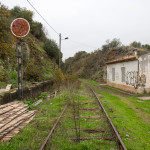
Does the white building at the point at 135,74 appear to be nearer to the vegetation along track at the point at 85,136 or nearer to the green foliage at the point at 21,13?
the vegetation along track at the point at 85,136

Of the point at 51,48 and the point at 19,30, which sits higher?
the point at 51,48

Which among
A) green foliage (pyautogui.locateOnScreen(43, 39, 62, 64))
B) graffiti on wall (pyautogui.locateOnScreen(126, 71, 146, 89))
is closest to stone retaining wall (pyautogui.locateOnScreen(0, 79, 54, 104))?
graffiti on wall (pyautogui.locateOnScreen(126, 71, 146, 89))

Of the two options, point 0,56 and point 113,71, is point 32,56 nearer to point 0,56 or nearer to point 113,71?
point 0,56

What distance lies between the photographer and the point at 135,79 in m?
14.3

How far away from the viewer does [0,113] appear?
5516 millimetres

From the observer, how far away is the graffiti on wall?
44.4 feet

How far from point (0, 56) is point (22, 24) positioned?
4263 millimetres

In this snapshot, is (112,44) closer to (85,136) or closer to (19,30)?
(19,30)

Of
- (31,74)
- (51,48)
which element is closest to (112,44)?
(51,48)

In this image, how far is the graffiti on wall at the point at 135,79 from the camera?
13.5 metres

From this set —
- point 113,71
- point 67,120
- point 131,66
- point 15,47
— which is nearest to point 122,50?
point 113,71

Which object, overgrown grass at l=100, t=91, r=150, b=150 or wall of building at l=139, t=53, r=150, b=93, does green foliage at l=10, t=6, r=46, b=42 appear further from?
overgrown grass at l=100, t=91, r=150, b=150

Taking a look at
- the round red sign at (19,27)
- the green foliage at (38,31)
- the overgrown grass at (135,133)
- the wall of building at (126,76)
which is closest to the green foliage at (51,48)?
the green foliage at (38,31)

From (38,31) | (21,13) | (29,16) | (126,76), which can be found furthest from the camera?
(38,31)
